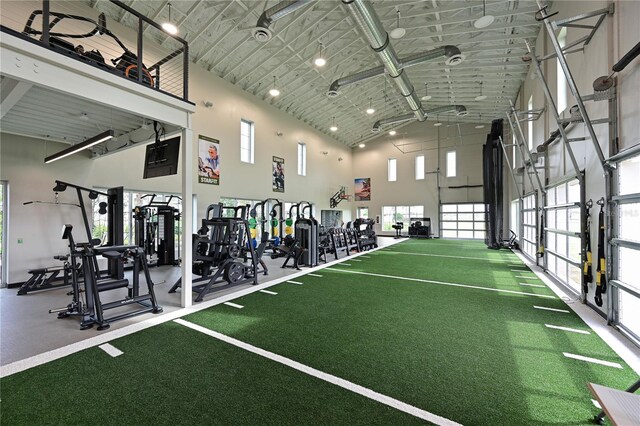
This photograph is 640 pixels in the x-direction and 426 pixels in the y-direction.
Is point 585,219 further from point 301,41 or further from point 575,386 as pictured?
point 301,41

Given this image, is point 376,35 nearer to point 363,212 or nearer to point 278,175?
point 278,175

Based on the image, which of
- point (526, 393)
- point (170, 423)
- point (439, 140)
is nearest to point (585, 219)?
point (526, 393)

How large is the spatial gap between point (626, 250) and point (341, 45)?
812 centimetres

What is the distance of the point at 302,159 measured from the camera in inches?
547

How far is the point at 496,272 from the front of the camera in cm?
647

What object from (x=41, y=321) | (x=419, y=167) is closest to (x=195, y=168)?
(x=41, y=321)

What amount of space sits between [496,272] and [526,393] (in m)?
5.08

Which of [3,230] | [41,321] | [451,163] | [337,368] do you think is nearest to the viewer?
[337,368]

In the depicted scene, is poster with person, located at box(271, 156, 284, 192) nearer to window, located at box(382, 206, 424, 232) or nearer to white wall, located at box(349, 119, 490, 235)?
white wall, located at box(349, 119, 490, 235)

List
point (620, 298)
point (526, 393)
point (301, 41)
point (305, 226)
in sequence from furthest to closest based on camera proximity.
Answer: point (301, 41)
point (305, 226)
point (620, 298)
point (526, 393)

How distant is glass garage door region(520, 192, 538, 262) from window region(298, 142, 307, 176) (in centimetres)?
914

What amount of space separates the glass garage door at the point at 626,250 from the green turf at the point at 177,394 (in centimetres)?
318

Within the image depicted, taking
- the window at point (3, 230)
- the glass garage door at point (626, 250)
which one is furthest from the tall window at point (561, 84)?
the window at point (3, 230)

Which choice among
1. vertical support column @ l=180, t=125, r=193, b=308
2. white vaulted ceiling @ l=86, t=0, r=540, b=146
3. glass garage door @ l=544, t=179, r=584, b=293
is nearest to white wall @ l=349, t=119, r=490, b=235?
white vaulted ceiling @ l=86, t=0, r=540, b=146
